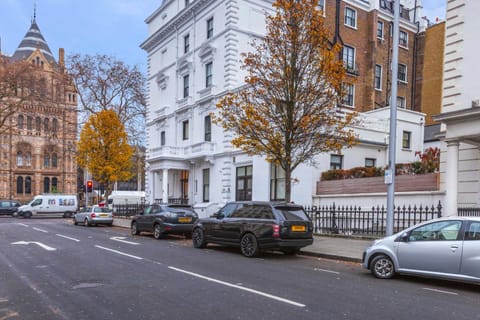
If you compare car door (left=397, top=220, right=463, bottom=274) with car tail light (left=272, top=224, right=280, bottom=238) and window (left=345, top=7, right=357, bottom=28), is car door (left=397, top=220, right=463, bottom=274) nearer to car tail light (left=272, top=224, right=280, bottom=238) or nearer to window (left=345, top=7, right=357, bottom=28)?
car tail light (left=272, top=224, right=280, bottom=238)

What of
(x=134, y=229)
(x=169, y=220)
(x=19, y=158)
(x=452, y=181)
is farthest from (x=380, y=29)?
(x=19, y=158)

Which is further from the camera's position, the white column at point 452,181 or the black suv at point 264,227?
the white column at point 452,181

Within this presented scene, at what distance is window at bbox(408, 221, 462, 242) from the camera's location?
27.2ft

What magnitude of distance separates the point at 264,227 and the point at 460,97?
9766 millimetres

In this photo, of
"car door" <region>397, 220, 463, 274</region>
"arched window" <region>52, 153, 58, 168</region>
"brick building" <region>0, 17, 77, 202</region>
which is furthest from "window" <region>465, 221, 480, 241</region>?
"arched window" <region>52, 153, 58, 168</region>

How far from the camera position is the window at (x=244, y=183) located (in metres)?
25.7

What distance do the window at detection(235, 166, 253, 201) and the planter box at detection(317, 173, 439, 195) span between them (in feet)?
19.9

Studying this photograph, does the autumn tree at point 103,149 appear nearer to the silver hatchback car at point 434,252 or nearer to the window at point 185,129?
the window at point 185,129

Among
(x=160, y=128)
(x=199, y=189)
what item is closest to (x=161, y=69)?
(x=160, y=128)

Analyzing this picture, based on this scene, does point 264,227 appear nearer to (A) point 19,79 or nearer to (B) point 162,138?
(B) point 162,138

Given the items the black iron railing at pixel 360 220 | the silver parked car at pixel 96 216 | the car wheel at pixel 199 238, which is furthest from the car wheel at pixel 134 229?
the black iron railing at pixel 360 220

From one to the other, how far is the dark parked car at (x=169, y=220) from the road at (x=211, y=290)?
550 centimetres

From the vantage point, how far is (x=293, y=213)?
1250cm

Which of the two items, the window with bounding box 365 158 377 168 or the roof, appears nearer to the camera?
the window with bounding box 365 158 377 168
